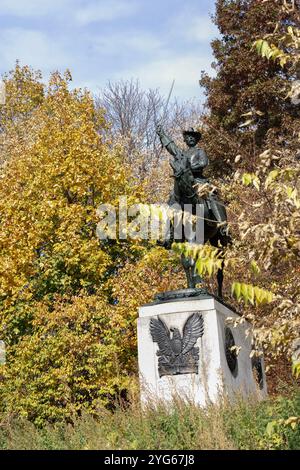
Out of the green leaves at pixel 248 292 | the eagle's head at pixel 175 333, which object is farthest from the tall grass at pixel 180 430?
the eagle's head at pixel 175 333

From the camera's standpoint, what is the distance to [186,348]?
38.3 feet

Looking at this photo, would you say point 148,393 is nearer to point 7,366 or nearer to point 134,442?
point 134,442

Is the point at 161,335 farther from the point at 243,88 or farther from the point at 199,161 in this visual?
the point at 243,88

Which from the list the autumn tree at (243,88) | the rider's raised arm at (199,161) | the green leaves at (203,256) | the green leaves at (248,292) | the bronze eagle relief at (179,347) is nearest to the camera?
the green leaves at (248,292)

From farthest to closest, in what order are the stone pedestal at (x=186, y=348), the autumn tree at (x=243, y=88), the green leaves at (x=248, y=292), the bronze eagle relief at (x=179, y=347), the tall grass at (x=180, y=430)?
the autumn tree at (x=243, y=88)
the bronze eagle relief at (x=179, y=347)
the stone pedestal at (x=186, y=348)
the tall grass at (x=180, y=430)
the green leaves at (x=248, y=292)

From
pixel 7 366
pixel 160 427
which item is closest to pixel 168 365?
pixel 160 427

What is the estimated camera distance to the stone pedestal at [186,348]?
453 inches

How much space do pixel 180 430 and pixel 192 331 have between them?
3.45m

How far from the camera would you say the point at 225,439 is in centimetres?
779

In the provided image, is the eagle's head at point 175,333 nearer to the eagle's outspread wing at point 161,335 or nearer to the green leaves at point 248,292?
the eagle's outspread wing at point 161,335

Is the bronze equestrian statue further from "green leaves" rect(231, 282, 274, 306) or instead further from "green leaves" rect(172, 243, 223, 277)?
"green leaves" rect(231, 282, 274, 306)

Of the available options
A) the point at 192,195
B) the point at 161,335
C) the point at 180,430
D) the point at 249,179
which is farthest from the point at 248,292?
the point at 192,195

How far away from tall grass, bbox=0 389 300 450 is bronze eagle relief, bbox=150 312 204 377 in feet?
5.84

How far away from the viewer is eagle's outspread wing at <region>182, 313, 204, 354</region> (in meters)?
11.7
